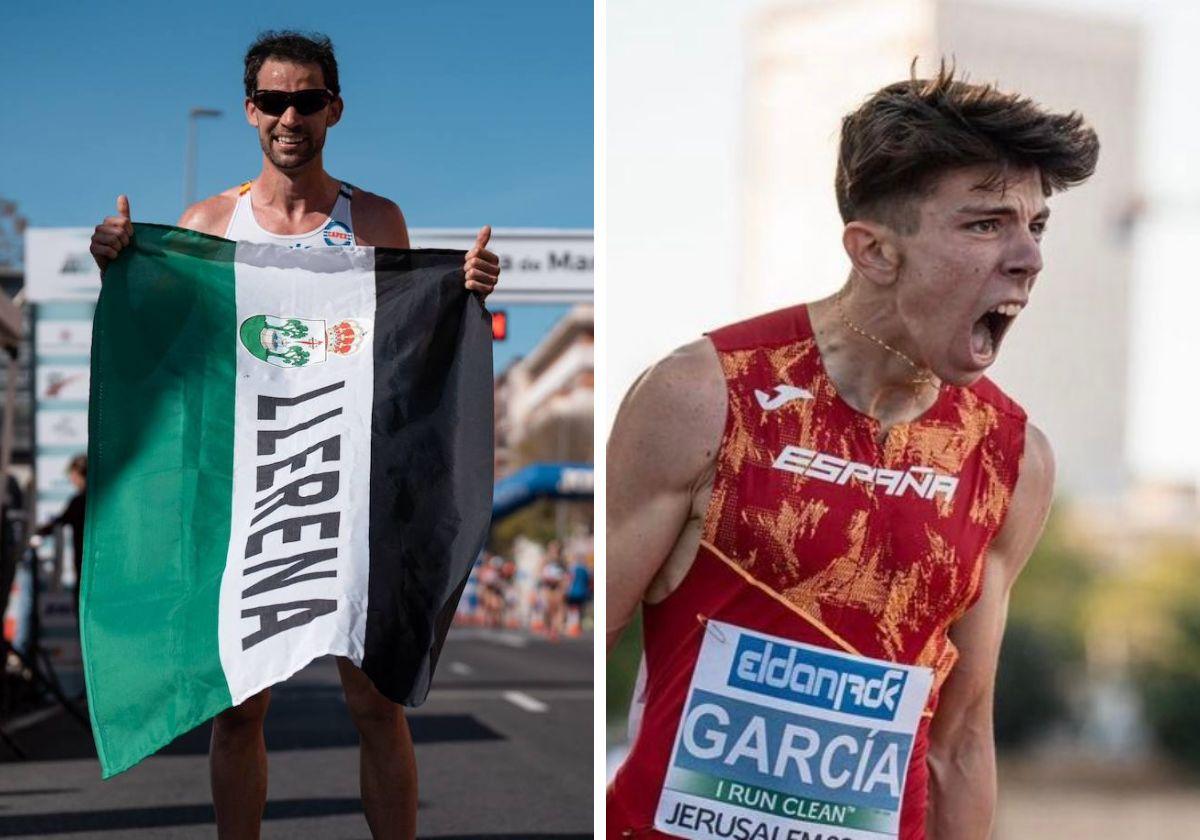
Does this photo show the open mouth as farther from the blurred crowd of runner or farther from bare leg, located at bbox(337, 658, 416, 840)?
the blurred crowd of runner

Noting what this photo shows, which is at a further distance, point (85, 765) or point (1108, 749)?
point (1108, 749)

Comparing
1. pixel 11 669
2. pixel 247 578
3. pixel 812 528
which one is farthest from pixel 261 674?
pixel 11 669

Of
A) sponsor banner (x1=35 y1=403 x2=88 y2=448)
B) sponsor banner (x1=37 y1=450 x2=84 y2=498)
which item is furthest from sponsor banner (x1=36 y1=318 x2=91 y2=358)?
sponsor banner (x1=37 y1=450 x2=84 y2=498)

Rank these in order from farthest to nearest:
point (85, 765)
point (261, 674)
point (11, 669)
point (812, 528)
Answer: point (11, 669) < point (85, 765) < point (261, 674) < point (812, 528)

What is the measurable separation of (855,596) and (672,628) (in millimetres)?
358

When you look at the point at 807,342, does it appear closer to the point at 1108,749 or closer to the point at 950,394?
the point at 950,394

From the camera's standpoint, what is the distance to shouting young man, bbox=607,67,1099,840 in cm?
346

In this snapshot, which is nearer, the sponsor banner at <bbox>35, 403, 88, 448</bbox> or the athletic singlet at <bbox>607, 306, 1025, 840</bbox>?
the athletic singlet at <bbox>607, 306, 1025, 840</bbox>

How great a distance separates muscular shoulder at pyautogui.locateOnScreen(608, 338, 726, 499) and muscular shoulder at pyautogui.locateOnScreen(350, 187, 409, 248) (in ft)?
3.47

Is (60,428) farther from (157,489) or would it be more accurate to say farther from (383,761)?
(383,761)

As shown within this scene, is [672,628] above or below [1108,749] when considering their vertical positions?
above

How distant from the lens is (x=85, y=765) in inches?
344

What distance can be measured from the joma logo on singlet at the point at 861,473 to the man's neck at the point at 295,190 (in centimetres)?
135

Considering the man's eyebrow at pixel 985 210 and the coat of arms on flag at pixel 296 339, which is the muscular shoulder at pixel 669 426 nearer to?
the man's eyebrow at pixel 985 210
